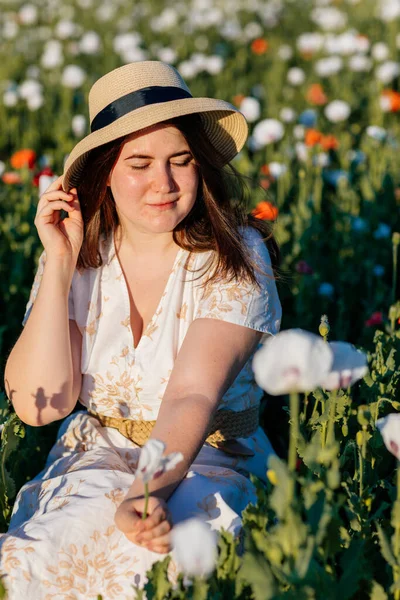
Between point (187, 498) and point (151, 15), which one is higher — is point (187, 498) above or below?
below

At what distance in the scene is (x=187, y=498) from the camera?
1878 mm

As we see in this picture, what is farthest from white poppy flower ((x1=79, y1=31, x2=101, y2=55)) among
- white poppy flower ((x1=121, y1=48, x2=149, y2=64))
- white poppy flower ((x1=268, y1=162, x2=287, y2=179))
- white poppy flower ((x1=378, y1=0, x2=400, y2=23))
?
white poppy flower ((x1=268, y1=162, x2=287, y2=179))

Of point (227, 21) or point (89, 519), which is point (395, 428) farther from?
point (227, 21)

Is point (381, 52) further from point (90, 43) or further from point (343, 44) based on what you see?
point (90, 43)

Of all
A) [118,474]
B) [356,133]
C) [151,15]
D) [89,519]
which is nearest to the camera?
[89,519]

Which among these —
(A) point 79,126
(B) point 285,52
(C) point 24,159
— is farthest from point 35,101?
(B) point 285,52

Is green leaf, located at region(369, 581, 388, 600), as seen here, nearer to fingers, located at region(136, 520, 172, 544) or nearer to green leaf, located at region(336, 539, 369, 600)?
green leaf, located at region(336, 539, 369, 600)

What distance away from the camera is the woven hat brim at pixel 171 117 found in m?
2.15

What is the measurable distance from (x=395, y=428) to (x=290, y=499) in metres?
0.27

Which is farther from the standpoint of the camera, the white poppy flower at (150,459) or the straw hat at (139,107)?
the straw hat at (139,107)

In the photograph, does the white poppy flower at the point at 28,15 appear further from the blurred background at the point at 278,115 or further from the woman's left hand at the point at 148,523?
the woman's left hand at the point at 148,523

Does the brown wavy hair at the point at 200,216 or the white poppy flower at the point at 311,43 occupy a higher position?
the white poppy flower at the point at 311,43

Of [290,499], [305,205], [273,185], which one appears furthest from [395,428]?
[273,185]

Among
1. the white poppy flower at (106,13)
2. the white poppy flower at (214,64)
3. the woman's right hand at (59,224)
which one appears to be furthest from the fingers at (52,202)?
the white poppy flower at (106,13)
